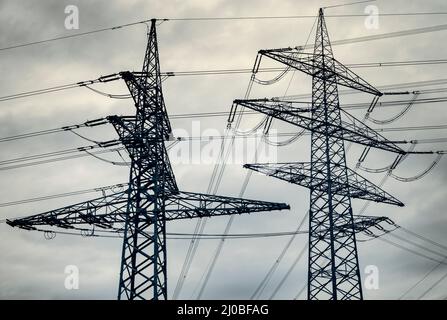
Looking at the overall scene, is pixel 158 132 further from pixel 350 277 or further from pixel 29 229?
pixel 350 277

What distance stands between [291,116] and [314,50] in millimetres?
6937

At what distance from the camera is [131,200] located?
18750 millimetres

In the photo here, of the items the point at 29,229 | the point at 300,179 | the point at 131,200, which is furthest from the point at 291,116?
the point at 29,229

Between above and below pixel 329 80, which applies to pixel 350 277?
below

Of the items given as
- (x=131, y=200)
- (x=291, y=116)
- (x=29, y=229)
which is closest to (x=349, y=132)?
(x=291, y=116)

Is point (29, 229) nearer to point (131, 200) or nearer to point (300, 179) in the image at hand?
point (131, 200)
